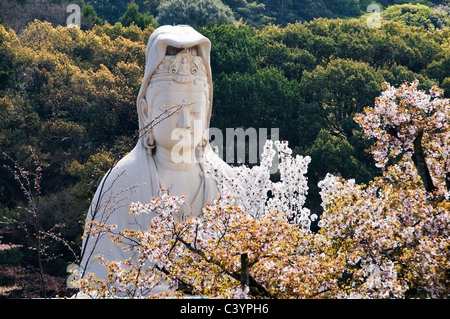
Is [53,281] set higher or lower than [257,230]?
lower

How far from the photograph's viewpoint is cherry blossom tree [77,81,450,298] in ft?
34.3

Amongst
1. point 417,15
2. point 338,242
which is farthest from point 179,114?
point 417,15

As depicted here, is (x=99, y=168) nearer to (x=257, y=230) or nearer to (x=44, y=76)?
(x=44, y=76)

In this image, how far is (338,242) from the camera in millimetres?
11234

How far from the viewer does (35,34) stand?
126 ft

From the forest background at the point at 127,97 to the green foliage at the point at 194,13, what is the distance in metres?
11.0

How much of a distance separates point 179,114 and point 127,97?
792 inches

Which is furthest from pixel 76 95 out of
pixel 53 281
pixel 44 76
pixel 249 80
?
pixel 53 281

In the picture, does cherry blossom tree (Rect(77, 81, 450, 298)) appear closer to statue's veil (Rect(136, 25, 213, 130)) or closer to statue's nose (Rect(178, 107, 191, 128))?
statue's nose (Rect(178, 107, 191, 128))


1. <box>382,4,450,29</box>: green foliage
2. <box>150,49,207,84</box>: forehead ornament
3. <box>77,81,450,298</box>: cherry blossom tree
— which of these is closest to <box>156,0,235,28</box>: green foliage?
<box>382,4,450,29</box>: green foliage

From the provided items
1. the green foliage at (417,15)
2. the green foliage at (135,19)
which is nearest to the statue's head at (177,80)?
the green foliage at (135,19)

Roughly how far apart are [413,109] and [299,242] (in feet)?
5.28

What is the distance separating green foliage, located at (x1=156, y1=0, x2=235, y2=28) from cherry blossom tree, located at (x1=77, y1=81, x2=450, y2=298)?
129 feet

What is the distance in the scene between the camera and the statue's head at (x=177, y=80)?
13.9m
